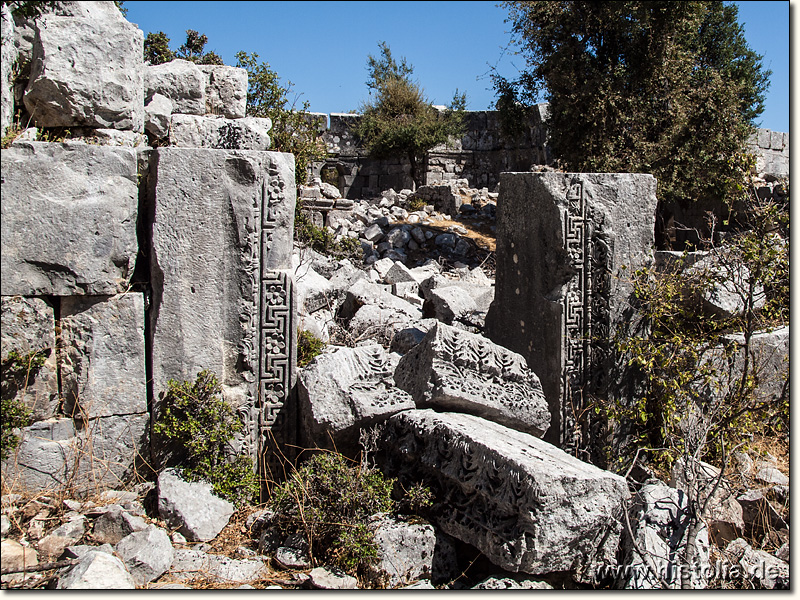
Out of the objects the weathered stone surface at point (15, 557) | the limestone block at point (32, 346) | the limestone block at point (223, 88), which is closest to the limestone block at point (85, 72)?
the limestone block at point (223, 88)

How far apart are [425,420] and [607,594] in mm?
1367

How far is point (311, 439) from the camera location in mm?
4473

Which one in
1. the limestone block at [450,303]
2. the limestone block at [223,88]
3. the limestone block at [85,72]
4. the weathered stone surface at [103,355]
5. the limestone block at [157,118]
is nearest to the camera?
the weathered stone surface at [103,355]

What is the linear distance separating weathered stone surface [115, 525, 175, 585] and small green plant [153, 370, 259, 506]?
59 centimetres

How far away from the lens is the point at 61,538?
3.69 meters

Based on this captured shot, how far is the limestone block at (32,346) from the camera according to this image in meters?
3.90

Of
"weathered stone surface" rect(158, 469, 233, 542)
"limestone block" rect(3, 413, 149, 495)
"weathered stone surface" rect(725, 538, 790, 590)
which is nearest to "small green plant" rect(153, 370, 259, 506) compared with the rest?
"weathered stone surface" rect(158, 469, 233, 542)

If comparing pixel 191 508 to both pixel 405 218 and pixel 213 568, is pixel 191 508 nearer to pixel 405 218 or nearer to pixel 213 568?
pixel 213 568

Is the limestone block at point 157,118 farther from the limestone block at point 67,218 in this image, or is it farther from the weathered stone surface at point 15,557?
the weathered stone surface at point 15,557

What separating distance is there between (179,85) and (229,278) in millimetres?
2671

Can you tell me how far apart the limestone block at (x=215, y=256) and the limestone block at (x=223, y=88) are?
2410mm

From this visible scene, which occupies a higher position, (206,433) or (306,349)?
(306,349)

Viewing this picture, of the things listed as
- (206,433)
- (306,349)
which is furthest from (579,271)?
(206,433)

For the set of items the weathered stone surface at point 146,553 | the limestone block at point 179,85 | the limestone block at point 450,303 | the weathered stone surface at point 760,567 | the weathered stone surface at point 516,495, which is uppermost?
the limestone block at point 179,85
